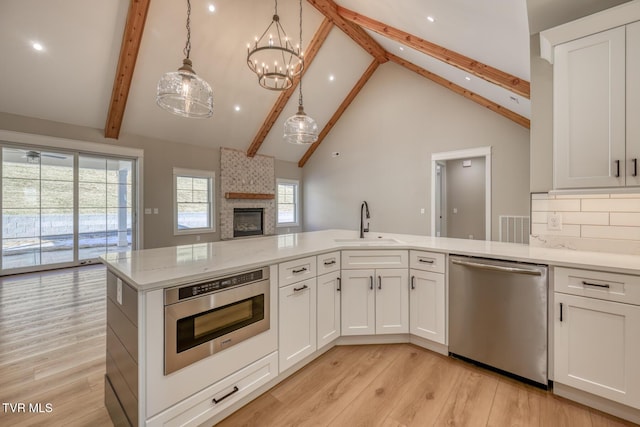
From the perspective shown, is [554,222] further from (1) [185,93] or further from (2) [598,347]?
(1) [185,93]

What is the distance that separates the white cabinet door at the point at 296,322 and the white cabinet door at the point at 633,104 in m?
2.22

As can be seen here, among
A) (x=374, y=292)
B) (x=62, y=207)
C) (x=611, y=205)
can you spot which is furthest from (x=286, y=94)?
(x=611, y=205)

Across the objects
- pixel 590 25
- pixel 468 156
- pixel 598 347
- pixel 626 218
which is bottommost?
pixel 598 347

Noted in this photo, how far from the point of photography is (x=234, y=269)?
1577 millimetres

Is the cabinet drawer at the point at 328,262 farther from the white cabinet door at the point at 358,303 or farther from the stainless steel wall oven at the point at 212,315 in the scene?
the stainless steel wall oven at the point at 212,315

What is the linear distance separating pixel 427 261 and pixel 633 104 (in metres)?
Result: 1.64

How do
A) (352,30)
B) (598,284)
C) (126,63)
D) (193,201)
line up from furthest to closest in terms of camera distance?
1. (193,201)
2. (352,30)
3. (126,63)
4. (598,284)

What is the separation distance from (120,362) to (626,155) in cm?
328

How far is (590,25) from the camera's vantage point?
185 centimetres

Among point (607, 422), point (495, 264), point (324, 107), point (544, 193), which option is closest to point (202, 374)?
point (495, 264)

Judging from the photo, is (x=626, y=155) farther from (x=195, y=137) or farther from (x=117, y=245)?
(x=117, y=245)

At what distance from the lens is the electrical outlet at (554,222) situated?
2266 mm

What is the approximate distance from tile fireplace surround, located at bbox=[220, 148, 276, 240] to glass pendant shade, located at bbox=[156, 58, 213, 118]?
4.70 m

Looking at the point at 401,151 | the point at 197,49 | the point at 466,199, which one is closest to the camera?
the point at 197,49
